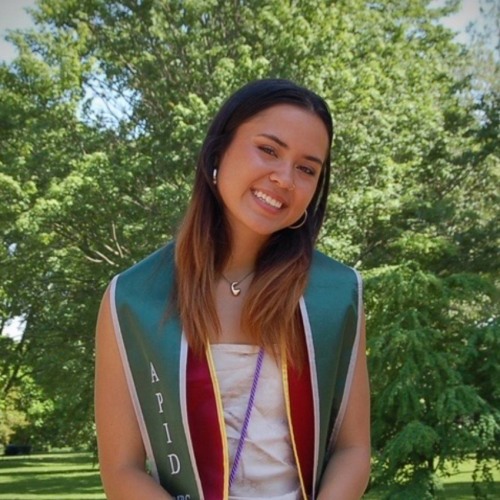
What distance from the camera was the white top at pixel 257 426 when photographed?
2133 mm

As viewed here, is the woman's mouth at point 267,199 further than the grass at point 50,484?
No

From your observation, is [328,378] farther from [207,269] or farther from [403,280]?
[403,280]

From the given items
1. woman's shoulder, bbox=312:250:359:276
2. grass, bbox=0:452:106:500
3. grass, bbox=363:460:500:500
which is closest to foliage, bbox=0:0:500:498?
grass, bbox=0:452:106:500

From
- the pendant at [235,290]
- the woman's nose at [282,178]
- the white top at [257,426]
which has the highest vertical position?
the woman's nose at [282,178]

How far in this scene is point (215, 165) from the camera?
2.32 metres

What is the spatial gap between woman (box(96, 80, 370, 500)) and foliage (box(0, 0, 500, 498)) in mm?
14433

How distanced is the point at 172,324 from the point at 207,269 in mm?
172

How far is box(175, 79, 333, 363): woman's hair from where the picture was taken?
7.20 feet

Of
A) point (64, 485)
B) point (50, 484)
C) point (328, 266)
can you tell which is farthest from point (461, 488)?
point (328, 266)

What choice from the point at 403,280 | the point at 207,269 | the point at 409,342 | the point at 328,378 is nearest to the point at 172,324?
the point at 207,269

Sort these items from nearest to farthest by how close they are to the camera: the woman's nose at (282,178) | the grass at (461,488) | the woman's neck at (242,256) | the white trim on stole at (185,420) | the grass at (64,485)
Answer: the white trim on stole at (185,420) < the woman's nose at (282,178) < the woman's neck at (242,256) < the grass at (461,488) < the grass at (64,485)

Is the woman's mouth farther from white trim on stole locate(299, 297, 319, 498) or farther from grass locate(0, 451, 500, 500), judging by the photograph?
grass locate(0, 451, 500, 500)

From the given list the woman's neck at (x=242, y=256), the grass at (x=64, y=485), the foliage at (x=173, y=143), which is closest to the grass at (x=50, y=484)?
the grass at (x=64, y=485)

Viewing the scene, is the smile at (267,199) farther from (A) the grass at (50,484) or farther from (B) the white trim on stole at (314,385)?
(A) the grass at (50,484)
